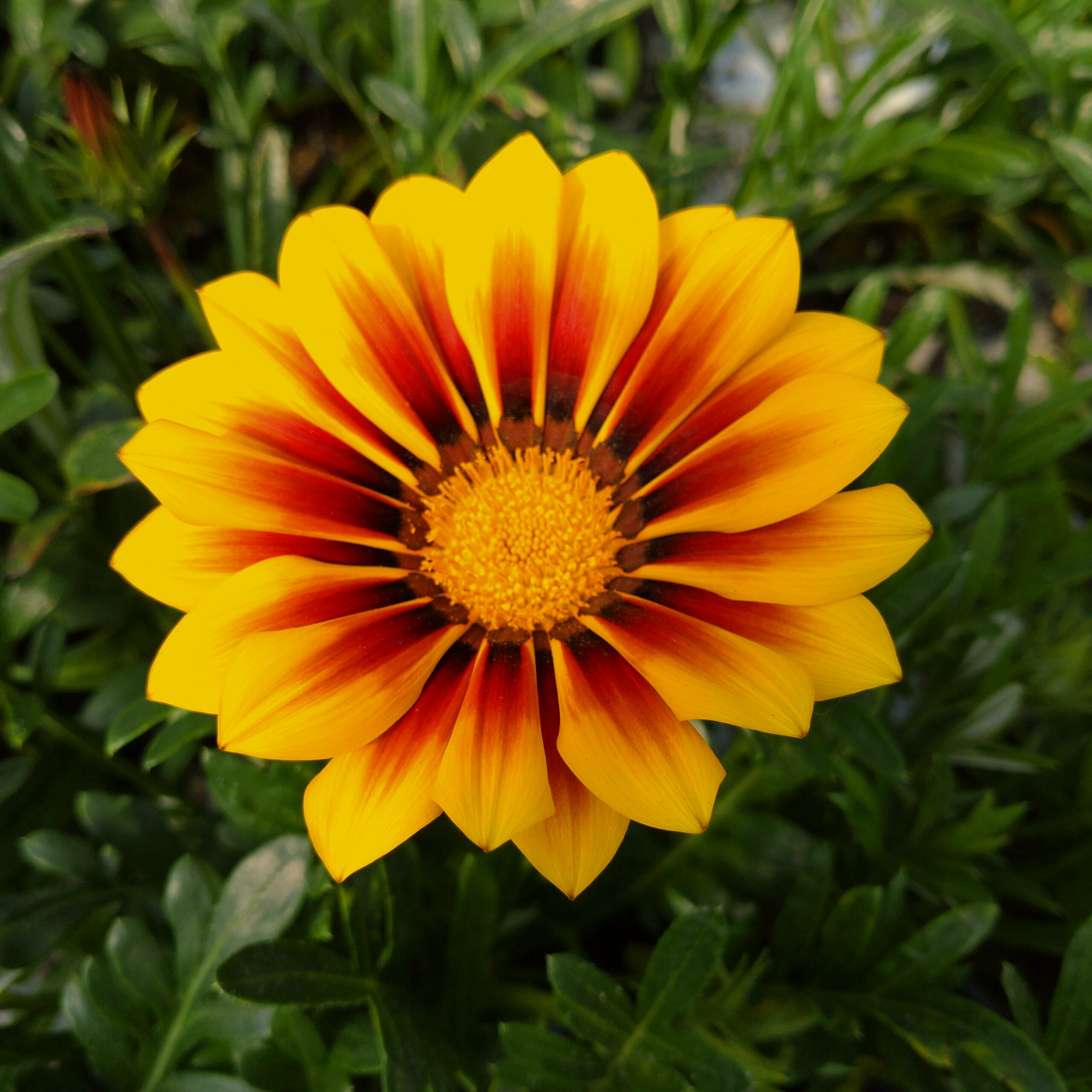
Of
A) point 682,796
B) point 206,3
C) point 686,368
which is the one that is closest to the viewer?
point 682,796

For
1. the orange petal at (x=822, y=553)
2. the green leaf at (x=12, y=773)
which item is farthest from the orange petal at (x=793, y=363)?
the green leaf at (x=12, y=773)

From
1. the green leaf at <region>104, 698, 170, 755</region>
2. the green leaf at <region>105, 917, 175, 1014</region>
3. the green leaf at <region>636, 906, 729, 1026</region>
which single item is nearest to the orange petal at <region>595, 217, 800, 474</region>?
the green leaf at <region>636, 906, 729, 1026</region>

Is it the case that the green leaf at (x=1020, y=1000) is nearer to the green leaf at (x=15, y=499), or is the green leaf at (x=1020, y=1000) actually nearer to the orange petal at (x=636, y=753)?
the orange petal at (x=636, y=753)

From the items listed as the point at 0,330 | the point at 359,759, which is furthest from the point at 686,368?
the point at 0,330

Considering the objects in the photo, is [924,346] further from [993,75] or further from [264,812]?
[264,812]

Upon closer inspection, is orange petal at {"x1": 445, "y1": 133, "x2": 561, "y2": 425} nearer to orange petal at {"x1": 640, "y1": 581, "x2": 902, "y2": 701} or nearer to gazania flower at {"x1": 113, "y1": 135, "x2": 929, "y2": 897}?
gazania flower at {"x1": 113, "y1": 135, "x2": 929, "y2": 897}

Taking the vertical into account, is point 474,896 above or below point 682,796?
below

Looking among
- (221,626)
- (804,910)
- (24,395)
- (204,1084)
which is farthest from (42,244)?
(804,910)
